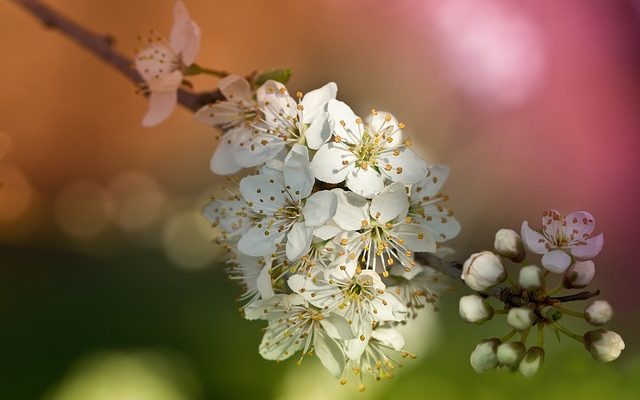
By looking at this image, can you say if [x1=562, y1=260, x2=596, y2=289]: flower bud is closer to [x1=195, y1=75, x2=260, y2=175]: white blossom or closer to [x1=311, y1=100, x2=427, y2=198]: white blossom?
[x1=311, y1=100, x2=427, y2=198]: white blossom

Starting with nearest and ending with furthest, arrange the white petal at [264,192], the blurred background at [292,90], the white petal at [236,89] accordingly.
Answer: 1. the white petal at [264,192]
2. the white petal at [236,89]
3. the blurred background at [292,90]

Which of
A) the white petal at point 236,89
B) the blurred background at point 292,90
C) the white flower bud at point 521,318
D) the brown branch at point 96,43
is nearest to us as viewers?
the white flower bud at point 521,318

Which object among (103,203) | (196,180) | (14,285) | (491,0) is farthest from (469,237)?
(14,285)

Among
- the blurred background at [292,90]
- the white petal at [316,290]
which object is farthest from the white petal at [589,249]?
the blurred background at [292,90]

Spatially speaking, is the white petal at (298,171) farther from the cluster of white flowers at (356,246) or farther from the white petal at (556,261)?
the white petal at (556,261)

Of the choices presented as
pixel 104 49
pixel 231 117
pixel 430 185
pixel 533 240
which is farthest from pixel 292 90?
pixel 533 240

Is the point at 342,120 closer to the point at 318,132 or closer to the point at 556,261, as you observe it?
the point at 318,132
